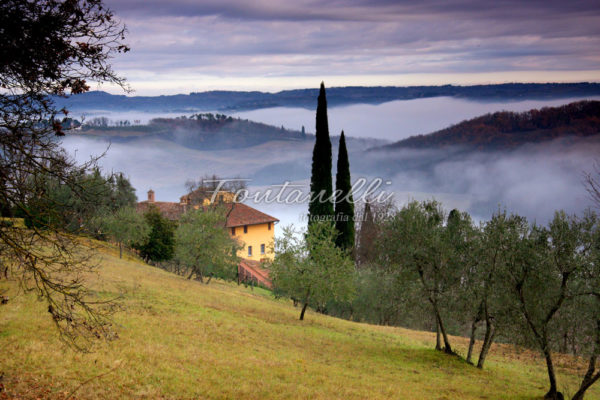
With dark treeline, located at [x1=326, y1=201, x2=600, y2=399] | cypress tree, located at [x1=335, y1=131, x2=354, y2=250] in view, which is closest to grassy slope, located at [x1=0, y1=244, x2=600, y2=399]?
dark treeline, located at [x1=326, y1=201, x2=600, y2=399]

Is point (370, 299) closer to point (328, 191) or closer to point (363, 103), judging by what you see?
point (328, 191)

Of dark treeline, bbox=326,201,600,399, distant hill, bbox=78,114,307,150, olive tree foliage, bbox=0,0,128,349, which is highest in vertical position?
distant hill, bbox=78,114,307,150

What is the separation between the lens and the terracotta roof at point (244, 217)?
7912 cm

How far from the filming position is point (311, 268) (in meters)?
30.0

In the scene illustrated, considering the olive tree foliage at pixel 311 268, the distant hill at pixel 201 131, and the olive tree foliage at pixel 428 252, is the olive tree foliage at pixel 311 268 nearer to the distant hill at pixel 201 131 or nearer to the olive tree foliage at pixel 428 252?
the olive tree foliage at pixel 428 252

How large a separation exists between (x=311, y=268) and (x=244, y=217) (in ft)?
172

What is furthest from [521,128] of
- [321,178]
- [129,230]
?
[129,230]

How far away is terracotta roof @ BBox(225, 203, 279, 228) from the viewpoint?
79.1 m

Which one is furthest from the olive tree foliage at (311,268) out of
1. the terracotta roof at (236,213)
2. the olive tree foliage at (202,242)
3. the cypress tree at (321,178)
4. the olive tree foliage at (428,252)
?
the terracotta roof at (236,213)

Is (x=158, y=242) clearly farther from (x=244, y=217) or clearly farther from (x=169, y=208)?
(x=169, y=208)

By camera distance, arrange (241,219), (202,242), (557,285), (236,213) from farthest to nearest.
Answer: (236,213) < (241,219) < (202,242) < (557,285)

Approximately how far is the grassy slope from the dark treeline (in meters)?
2.49

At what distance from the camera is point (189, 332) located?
1927cm

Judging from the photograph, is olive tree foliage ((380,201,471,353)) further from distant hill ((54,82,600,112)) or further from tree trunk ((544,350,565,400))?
distant hill ((54,82,600,112))
